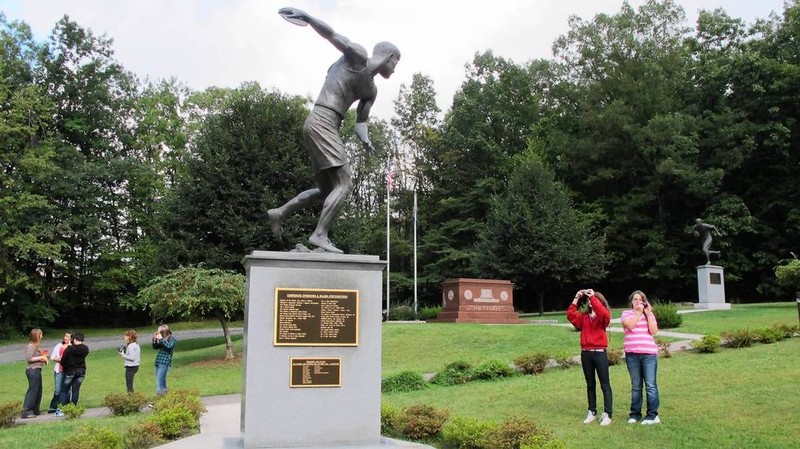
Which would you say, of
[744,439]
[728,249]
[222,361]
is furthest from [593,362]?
[728,249]

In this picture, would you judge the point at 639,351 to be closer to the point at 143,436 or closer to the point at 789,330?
the point at 143,436

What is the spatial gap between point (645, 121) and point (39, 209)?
120ft

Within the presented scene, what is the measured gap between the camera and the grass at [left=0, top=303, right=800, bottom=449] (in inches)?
316

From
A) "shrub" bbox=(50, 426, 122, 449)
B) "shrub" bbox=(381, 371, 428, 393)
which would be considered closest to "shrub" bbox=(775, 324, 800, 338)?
"shrub" bbox=(381, 371, 428, 393)

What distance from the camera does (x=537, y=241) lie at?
33688mm

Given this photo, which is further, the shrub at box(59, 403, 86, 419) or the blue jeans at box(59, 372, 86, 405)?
the blue jeans at box(59, 372, 86, 405)

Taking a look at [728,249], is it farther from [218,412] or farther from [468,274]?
[218,412]

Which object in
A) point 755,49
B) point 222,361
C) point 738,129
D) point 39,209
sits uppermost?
point 755,49

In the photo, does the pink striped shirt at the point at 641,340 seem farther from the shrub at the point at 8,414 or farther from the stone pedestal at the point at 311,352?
the shrub at the point at 8,414

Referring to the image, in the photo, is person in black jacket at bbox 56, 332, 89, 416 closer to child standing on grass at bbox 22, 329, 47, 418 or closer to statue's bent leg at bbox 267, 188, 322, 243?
child standing on grass at bbox 22, 329, 47, 418

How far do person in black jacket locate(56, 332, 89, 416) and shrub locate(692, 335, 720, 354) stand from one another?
42.6ft

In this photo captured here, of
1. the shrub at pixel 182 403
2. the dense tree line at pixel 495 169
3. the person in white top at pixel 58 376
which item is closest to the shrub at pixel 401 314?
the dense tree line at pixel 495 169

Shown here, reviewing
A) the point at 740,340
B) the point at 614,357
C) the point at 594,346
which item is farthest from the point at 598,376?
the point at 740,340

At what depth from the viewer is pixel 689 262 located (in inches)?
1550
